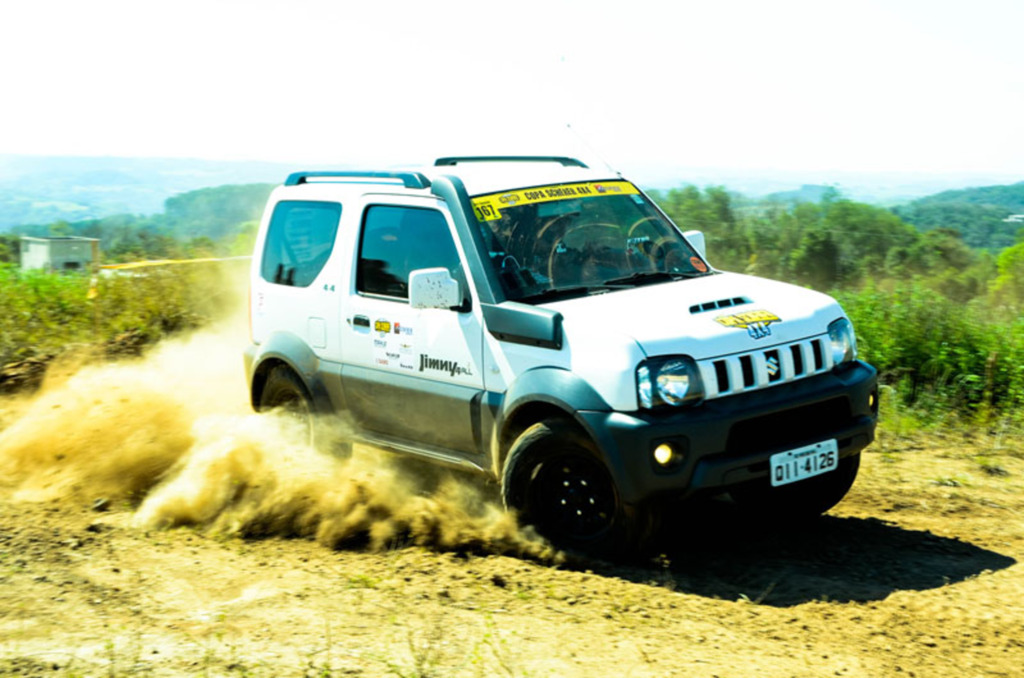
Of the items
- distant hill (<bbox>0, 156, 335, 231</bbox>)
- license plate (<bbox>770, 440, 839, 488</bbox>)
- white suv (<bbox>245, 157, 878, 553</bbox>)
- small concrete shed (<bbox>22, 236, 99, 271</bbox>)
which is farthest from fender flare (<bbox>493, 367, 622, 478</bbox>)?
distant hill (<bbox>0, 156, 335, 231</bbox>)

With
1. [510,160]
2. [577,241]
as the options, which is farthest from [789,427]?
[510,160]

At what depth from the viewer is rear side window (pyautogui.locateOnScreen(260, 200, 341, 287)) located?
632cm

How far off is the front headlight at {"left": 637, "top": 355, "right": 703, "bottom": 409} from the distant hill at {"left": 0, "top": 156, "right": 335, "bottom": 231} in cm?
1065

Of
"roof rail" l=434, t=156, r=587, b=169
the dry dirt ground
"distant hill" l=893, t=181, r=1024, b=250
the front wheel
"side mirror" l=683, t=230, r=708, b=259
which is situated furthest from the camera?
"distant hill" l=893, t=181, r=1024, b=250

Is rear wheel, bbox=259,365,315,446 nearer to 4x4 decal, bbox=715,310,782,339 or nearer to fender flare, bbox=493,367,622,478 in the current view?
fender flare, bbox=493,367,622,478

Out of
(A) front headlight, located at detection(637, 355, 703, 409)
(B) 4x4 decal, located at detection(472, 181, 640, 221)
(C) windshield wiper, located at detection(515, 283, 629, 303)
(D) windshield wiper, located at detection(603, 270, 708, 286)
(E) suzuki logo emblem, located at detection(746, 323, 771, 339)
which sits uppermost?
(B) 4x4 decal, located at detection(472, 181, 640, 221)

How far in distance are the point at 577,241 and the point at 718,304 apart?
0.89 m

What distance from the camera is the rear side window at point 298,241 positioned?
249 inches

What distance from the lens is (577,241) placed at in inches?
Result: 220

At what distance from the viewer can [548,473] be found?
509cm

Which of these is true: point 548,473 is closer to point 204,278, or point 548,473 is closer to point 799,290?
point 799,290

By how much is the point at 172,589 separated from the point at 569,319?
2.25 metres

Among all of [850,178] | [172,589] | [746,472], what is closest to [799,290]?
[746,472]

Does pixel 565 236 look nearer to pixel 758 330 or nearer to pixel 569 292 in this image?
pixel 569 292
